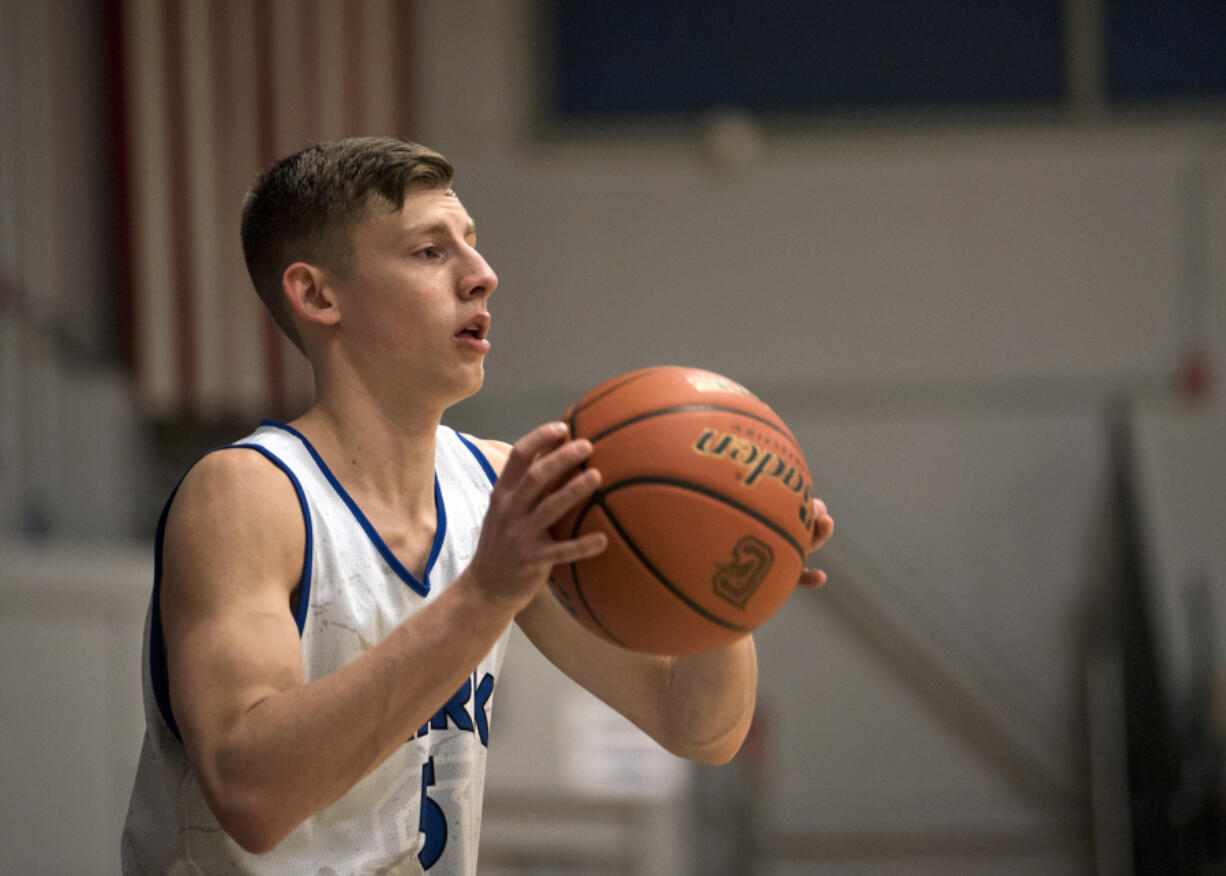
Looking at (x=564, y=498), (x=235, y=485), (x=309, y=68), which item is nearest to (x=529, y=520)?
(x=564, y=498)

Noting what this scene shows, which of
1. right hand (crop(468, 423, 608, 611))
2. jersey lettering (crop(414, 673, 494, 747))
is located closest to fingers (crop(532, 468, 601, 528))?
right hand (crop(468, 423, 608, 611))

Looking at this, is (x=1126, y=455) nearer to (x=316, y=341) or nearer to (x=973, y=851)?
(x=973, y=851)

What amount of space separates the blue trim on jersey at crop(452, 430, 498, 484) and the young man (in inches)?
1.1

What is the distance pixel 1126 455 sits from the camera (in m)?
7.39

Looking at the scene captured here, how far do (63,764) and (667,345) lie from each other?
420 cm

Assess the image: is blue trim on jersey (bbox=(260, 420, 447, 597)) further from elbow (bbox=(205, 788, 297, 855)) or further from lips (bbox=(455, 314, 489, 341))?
elbow (bbox=(205, 788, 297, 855))

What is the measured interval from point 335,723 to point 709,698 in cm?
63

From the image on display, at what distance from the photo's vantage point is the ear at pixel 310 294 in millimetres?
1918

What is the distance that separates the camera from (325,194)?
6.26 feet

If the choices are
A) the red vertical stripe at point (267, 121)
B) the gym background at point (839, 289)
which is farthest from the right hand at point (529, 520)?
the red vertical stripe at point (267, 121)

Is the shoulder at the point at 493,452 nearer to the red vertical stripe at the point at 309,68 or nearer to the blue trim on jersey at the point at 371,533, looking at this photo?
the blue trim on jersey at the point at 371,533

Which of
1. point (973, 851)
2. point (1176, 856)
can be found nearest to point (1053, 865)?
point (973, 851)

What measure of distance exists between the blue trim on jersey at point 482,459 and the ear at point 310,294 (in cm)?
37

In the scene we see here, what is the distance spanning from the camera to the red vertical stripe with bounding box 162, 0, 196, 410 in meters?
7.50
